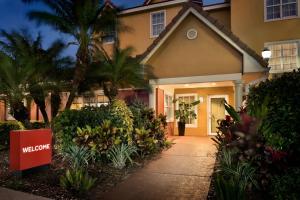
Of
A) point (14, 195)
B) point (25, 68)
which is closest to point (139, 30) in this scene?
point (25, 68)

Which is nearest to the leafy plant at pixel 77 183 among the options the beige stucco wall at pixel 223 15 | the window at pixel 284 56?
the window at pixel 284 56

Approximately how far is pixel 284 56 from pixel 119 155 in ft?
40.6

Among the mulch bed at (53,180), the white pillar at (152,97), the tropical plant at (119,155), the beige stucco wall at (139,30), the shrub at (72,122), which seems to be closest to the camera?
the mulch bed at (53,180)

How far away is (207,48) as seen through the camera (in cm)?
1329

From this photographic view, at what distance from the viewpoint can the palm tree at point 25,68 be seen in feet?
42.5

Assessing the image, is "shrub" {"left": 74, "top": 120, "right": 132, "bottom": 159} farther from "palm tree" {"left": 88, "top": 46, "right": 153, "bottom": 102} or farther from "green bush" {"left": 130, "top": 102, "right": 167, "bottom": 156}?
"palm tree" {"left": 88, "top": 46, "right": 153, "bottom": 102}

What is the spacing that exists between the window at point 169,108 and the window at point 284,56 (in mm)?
6293

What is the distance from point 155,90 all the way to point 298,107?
9.27 m

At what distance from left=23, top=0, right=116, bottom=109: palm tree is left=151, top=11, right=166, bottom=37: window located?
4.77 meters

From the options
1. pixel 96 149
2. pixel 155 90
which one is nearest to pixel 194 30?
pixel 155 90

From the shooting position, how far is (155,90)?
47.3 feet

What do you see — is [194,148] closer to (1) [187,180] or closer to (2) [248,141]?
(1) [187,180]

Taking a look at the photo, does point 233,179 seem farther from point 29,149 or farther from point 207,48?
point 207,48

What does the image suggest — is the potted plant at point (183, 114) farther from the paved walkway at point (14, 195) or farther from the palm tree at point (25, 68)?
the paved walkway at point (14, 195)
